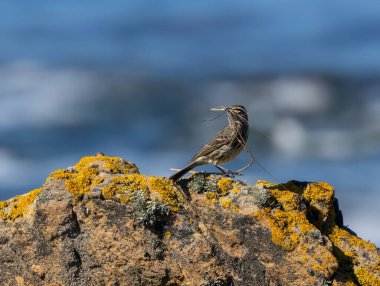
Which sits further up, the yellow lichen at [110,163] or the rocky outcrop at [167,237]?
the yellow lichen at [110,163]

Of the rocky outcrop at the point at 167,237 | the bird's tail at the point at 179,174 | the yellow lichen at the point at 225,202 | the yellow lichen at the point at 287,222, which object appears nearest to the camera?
the rocky outcrop at the point at 167,237

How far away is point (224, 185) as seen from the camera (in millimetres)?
11156

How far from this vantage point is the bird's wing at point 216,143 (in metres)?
13.4

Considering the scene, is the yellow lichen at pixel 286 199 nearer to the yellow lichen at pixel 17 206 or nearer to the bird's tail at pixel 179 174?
the bird's tail at pixel 179 174

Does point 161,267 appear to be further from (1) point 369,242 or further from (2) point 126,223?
(1) point 369,242

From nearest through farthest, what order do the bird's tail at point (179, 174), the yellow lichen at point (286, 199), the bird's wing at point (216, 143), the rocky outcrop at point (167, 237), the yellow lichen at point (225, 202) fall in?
the rocky outcrop at point (167, 237)
the yellow lichen at point (225, 202)
the yellow lichen at point (286, 199)
the bird's tail at point (179, 174)
the bird's wing at point (216, 143)

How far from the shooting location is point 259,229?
1055 centimetres

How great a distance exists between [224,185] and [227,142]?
260cm

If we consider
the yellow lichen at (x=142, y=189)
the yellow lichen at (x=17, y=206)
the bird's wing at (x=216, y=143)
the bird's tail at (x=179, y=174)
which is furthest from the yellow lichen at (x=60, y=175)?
the bird's wing at (x=216, y=143)

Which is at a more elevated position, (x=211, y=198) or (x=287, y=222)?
(x=211, y=198)

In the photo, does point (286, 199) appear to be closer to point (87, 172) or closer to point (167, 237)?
point (167, 237)

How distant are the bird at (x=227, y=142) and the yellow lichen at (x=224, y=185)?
183 cm

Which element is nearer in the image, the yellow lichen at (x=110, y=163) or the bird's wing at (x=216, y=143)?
the yellow lichen at (x=110, y=163)

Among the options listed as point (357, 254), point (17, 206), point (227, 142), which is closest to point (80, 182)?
point (17, 206)
